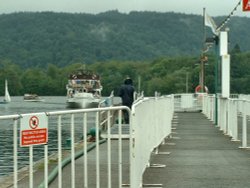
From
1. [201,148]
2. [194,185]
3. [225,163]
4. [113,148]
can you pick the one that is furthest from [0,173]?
[201,148]

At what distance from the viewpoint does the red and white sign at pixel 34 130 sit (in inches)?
220

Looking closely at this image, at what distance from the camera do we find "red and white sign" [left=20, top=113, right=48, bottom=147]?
5594mm

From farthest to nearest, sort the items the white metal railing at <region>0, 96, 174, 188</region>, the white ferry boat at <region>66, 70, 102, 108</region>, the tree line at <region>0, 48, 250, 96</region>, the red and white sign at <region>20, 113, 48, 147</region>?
the tree line at <region>0, 48, 250, 96</region> → the white ferry boat at <region>66, 70, 102, 108</region> → the white metal railing at <region>0, 96, 174, 188</region> → the red and white sign at <region>20, 113, 48, 147</region>

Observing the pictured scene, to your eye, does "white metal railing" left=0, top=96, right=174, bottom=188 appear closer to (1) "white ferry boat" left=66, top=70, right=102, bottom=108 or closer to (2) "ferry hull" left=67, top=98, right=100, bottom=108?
(2) "ferry hull" left=67, top=98, right=100, bottom=108

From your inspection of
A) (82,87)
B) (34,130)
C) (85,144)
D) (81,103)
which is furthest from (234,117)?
(82,87)

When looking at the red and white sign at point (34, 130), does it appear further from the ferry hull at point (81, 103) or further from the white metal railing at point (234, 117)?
the ferry hull at point (81, 103)


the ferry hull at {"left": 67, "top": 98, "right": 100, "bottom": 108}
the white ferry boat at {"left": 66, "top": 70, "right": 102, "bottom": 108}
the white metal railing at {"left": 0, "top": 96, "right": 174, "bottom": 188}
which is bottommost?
the ferry hull at {"left": 67, "top": 98, "right": 100, "bottom": 108}

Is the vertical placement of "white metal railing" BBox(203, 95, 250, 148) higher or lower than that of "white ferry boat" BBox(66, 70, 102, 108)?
lower

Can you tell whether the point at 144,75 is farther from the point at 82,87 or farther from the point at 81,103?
the point at 81,103

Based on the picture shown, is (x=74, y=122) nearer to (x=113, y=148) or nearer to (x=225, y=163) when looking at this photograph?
(x=113, y=148)

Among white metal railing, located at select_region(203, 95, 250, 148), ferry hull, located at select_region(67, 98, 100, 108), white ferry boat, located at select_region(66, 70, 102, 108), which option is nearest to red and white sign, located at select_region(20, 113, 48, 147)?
white metal railing, located at select_region(203, 95, 250, 148)

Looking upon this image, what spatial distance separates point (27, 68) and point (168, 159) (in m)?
182

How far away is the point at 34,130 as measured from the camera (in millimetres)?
5773

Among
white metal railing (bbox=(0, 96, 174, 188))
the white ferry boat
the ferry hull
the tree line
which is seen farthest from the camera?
the tree line
